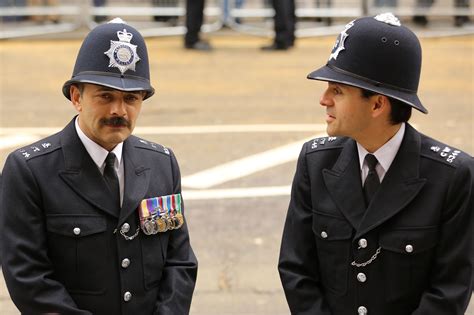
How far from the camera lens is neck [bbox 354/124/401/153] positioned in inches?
136

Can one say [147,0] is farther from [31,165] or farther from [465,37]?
[31,165]

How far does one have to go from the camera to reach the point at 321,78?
3.39 metres

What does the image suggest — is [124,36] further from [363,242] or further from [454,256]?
[454,256]

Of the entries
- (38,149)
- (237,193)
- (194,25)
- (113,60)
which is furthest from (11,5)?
(113,60)

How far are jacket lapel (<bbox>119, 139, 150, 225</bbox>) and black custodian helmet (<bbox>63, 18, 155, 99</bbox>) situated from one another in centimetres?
29

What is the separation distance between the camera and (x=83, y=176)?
11.5 feet

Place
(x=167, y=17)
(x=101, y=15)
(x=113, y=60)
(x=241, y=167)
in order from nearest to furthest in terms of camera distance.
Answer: (x=113, y=60)
(x=241, y=167)
(x=101, y=15)
(x=167, y=17)

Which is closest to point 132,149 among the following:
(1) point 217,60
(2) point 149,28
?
(1) point 217,60

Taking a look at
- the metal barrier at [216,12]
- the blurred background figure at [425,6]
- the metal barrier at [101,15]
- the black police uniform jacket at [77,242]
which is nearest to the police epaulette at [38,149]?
the black police uniform jacket at [77,242]

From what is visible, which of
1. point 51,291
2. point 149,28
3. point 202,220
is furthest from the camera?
point 149,28

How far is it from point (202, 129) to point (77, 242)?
238 inches

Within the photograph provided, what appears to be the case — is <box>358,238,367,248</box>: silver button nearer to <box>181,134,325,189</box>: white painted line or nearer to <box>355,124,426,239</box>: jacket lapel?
<box>355,124,426,239</box>: jacket lapel

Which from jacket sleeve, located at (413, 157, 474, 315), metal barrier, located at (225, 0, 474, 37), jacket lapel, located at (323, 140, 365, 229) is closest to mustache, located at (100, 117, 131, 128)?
jacket lapel, located at (323, 140, 365, 229)

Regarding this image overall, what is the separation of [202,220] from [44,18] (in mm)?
A: 10533
